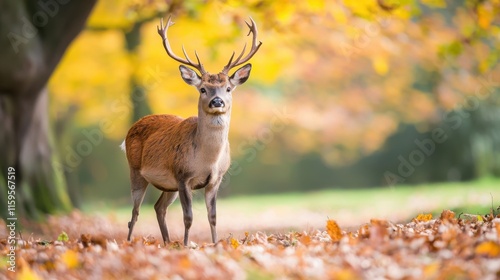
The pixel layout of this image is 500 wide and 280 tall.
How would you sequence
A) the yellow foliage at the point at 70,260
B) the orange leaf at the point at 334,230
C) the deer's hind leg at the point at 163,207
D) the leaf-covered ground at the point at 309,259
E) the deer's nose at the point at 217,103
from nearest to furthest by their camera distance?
1. the leaf-covered ground at the point at 309,259
2. the yellow foliage at the point at 70,260
3. the orange leaf at the point at 334,230
4. the deer's nose at the point at 217,103
5. the deer's hind leg at the point at 163,207

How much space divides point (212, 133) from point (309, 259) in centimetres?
259

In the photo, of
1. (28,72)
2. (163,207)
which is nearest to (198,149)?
(163,207)

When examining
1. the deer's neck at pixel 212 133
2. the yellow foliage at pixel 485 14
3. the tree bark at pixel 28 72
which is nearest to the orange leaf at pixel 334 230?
the deer's neck at pixel 212 133

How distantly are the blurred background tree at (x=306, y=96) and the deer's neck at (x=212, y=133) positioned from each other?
14.8ft

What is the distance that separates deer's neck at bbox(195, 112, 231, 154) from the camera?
712 centimetres

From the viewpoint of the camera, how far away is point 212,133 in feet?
23.6

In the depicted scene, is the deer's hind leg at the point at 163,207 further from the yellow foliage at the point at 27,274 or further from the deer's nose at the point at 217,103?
the yellow foliage at the point at 27,274

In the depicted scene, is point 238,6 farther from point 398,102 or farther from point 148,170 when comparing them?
point 398,102

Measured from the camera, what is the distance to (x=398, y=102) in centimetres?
2448

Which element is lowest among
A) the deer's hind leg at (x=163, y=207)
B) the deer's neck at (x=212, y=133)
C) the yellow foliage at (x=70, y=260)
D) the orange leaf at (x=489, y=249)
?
the deer's hind leg at (x=163, y=207)

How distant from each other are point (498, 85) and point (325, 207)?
7.62 m

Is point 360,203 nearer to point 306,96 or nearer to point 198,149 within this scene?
point 306,96

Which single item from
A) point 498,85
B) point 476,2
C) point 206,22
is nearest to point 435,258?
point 476,2

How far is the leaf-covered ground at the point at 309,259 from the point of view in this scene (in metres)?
4.43
